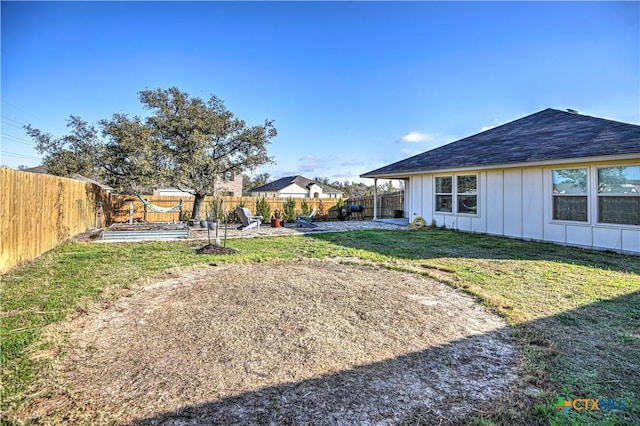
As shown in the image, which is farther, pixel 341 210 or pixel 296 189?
pixel 296 189

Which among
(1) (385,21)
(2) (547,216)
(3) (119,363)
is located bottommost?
(3) (119,363)

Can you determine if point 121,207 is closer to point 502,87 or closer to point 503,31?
point 503,31

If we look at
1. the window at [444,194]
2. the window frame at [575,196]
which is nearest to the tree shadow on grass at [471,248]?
the window frame at [575,196]

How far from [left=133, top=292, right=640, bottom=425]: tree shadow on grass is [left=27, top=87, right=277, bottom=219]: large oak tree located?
35.8 feet

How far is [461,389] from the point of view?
2.14 metres

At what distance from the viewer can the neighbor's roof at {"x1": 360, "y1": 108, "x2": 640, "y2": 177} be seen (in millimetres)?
7430

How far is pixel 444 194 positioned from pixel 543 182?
3309mm

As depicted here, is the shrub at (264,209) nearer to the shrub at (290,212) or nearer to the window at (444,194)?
the shrub at (290,212)

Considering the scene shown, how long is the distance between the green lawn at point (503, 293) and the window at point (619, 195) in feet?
2.94

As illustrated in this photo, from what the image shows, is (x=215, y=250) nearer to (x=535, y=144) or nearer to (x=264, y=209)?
(x=264, y=209)

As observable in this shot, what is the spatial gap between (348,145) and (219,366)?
21712 mm

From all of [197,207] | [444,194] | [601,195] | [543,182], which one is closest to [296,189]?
[197,207]

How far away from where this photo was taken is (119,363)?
244 centimetres

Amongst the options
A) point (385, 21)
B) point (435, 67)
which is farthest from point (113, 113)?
point (435, 67)
